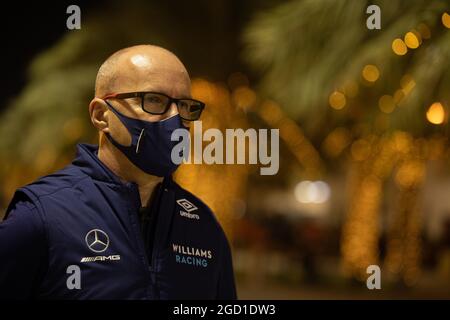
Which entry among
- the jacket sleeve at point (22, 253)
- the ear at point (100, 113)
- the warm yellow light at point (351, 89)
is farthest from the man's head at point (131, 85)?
the warm yellow light at point (351, 89)

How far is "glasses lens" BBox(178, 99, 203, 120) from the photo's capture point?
4.71 ft

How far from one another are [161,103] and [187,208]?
0.80 ft

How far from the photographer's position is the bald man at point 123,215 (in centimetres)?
130

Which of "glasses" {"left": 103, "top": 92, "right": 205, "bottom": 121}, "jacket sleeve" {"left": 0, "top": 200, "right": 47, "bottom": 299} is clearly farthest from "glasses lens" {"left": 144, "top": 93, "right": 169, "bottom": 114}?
"jacket sleeve" {"left": 0, "top": 200, "right": 47, "bottom": 299}

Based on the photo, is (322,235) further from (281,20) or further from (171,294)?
(171,294)

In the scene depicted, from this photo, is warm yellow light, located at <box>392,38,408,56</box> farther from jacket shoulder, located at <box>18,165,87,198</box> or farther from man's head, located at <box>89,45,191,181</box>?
jacket shoulder, located at <box>18,165,87,198</box>

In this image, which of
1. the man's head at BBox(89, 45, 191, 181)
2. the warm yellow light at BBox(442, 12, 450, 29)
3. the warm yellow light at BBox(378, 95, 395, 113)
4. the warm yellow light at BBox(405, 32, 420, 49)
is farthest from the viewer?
the warm yellow light at BBox(378, 95, 395, 113)

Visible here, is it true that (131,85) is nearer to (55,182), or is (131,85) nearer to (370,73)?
(55,182)

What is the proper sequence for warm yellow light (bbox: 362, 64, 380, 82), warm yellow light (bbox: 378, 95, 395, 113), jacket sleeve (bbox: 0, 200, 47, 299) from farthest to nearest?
warm yellow light (bbox: 378, 95, 395, 113) < warm yellow light (bbox: 362, 64, 380, 82) < jacket sleeve (bbox: 0, 200, 47, 299)

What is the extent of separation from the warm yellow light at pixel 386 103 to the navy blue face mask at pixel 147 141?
150 centimetres

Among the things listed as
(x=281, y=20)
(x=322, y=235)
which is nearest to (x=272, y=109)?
(x=281, y=20)

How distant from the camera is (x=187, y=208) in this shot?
5.08ft

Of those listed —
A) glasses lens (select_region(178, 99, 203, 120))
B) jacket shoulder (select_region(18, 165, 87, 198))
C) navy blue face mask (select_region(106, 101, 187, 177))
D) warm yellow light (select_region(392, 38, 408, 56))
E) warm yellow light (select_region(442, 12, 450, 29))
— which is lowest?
jacket shoulder (select_region(18, 165, 87, 198))

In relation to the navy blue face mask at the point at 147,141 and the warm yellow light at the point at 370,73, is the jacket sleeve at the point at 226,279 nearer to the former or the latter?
the navy blue face mask at the point at 147,141
